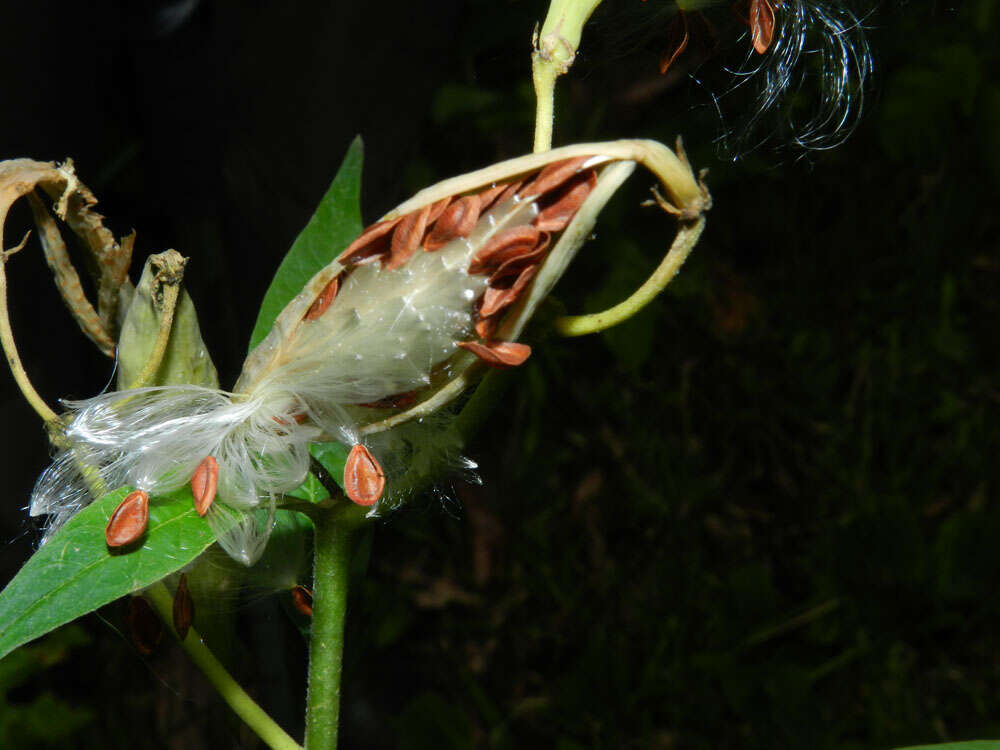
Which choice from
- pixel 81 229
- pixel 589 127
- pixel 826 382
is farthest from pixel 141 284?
pixel 826 382

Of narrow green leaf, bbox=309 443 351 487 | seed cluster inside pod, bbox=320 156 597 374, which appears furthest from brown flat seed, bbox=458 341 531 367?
narrow green leaf, bbox=309 443 351 487

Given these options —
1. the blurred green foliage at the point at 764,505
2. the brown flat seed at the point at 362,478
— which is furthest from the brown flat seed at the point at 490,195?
the blurred green foliage at the point at 764,505

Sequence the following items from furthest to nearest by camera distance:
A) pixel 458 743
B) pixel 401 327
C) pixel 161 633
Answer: pixel 458 743 → pixel 161 633 → pixel 401 327

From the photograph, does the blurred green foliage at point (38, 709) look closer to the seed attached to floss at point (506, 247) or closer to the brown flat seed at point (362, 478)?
the brown flat seed at point (362, 478)

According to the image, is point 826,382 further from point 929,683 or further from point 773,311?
point 929,683

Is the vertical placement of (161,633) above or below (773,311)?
above

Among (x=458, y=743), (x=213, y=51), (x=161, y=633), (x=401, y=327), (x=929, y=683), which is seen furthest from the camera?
(x=929, y=683)

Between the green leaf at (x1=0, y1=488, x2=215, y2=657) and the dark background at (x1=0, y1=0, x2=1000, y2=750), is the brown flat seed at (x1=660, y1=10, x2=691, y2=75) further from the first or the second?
the dark background at (x1=0, y1=0, x2=1000, y2=750)

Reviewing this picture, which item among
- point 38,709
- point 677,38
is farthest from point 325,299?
point 38,709
